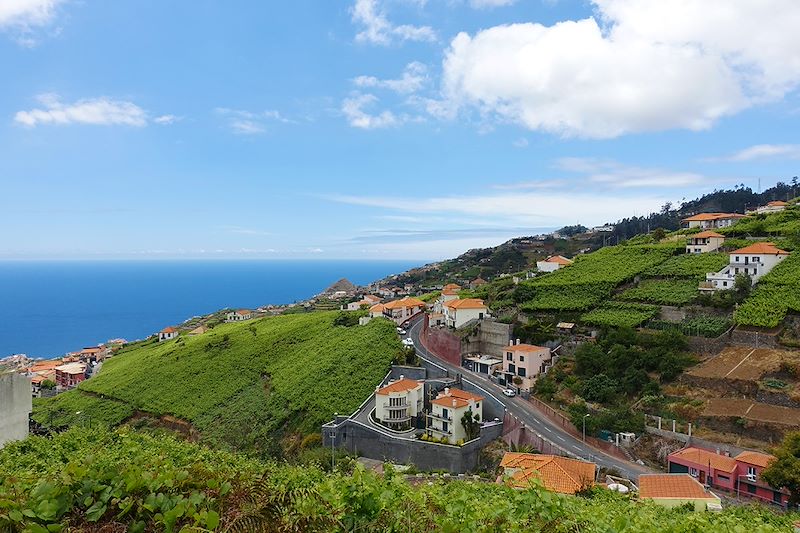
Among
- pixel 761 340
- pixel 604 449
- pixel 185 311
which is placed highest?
pixel 761 340

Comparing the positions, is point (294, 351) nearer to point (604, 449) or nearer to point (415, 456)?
point (415, 456)

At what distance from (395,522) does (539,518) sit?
1.23m

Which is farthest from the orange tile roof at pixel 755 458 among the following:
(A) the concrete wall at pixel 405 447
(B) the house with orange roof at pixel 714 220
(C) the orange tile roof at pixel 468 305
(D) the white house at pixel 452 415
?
(B) the house with orange roof at pixel 714 220

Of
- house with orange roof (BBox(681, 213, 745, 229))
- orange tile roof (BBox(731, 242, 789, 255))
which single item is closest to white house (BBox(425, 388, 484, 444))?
orange tile roof (BBox(731, 242, 789, 255))

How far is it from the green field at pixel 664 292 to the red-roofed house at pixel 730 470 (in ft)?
44.7

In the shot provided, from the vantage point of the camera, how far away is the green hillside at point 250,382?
28828mm

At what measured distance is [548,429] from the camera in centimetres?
2286

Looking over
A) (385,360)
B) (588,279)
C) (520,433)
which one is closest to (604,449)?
(520,433)

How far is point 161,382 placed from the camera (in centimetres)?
3794

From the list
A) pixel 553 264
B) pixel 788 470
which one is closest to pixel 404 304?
pixel 553 264

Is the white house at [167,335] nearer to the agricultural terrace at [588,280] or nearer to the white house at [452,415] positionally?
the agricultural terrace at [588,280]

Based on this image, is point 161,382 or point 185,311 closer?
point 161,382

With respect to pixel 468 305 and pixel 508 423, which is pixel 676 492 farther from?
pixel 468 305

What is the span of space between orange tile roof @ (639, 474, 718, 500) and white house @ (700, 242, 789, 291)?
63.3ft
